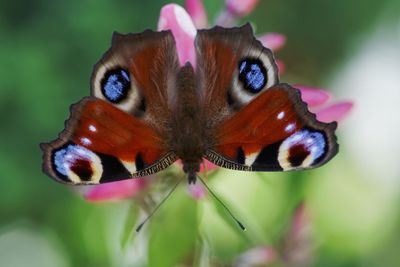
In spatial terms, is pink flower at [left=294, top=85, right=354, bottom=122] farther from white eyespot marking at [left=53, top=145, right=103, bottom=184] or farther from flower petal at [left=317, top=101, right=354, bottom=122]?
white eyespot marking at [left=53, top=145, right=103, bottom=184]

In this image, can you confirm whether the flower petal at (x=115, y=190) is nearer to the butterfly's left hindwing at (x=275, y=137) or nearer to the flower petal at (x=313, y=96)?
the butterfly's left hindwing at (x=275, y=137)

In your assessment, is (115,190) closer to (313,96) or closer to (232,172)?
(313,96)

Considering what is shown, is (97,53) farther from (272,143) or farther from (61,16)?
(272,143)

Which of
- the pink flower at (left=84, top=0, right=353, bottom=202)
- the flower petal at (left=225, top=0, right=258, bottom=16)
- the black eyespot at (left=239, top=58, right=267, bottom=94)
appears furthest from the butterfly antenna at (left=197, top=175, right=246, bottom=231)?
the flower petal at (left=225, top=0, right=258, bottom=16)

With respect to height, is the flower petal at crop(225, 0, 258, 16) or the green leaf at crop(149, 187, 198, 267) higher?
the flower petal at crop(225, 0, 258, 16)

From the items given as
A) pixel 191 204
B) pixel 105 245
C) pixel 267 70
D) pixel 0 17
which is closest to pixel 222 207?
pixel 191 204

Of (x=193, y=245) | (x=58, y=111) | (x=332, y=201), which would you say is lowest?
(x=193, y=245)

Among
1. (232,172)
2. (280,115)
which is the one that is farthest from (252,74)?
(232,172)
